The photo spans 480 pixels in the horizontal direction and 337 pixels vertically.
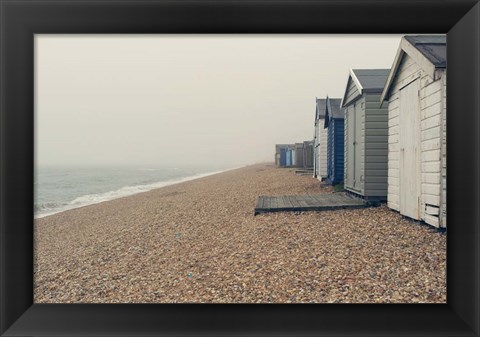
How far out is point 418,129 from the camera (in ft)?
20.9

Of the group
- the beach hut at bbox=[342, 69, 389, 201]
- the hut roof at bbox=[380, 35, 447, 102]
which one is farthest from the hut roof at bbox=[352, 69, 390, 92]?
the hut roof at bbox=[380, 35, 447, 102]

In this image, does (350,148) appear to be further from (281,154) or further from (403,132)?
(281,154)

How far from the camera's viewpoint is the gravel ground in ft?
12.0

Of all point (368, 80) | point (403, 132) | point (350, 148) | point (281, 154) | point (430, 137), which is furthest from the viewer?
point (281, 154)

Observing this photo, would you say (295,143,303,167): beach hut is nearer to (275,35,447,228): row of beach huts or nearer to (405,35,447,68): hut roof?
(275,35,447,228): row of beach huts

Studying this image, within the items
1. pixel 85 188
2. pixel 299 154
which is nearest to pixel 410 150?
pixel 299 154

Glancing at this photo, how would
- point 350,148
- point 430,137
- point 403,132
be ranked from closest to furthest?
point 430,137 → point 403,132 → point 350,148

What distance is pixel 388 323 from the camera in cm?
194

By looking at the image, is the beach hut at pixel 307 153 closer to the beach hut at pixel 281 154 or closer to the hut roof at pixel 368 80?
the beach hut at pixel 281 154

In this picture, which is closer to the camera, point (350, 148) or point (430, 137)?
point (430, 137)

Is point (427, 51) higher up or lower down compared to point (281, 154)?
higher up

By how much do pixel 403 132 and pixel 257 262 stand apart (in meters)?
4.96

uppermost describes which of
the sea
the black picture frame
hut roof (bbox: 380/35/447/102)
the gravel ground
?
hut roof (bbox: 380/35/447/102)

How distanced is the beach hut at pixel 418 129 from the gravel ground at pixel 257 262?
1.69 ft
